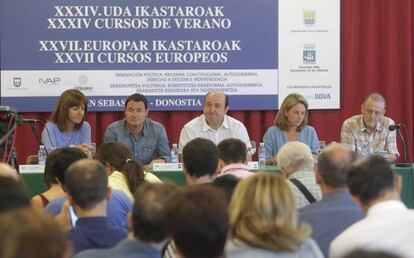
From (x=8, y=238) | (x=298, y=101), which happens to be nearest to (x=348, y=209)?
(x=8, y=238)

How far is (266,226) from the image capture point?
1.98 metres

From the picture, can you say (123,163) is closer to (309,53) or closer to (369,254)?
(369,254)

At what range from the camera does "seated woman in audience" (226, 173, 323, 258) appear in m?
1.97

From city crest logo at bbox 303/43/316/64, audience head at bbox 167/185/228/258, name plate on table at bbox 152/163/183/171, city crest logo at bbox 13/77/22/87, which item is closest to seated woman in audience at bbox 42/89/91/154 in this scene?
name plate on table at bbox 152/163/183/171

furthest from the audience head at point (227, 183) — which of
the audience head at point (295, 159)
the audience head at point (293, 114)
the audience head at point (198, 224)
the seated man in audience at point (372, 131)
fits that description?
the seated man in audience at point (372, 131)

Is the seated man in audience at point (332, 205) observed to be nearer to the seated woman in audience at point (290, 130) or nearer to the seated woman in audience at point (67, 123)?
the seated woman in audience at point (290, 130)

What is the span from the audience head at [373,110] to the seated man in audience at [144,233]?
3838 mm

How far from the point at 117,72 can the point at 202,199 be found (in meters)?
4.84

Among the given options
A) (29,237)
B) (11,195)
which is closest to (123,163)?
(11,195)

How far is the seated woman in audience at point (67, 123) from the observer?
5.16m

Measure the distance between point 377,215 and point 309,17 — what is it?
180 inches

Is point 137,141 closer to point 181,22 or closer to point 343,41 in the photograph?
point 181,22

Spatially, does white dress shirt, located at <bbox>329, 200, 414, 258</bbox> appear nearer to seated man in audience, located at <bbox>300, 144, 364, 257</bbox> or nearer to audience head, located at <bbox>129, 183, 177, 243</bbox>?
seated man in audience, located at <bbox>300, 144, 364, 257</bbox>

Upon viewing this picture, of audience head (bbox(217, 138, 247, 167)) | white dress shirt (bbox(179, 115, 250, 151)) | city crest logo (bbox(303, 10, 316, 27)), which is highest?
city crest logo (bbox(303, 10, 316, 27))
